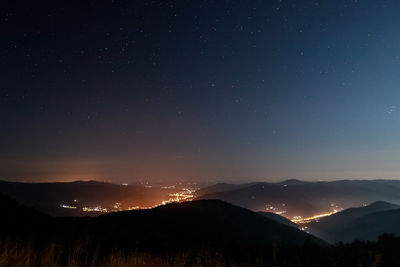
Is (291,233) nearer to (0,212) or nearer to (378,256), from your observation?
(0,212)

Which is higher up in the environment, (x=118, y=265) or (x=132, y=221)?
(x=118, y=265)

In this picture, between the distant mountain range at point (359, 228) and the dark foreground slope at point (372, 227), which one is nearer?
the dark foreground slope at point (372, 227)

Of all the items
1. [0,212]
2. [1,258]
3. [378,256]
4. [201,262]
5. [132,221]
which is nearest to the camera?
[1,258]

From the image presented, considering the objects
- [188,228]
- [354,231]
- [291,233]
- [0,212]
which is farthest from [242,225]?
[354,231]

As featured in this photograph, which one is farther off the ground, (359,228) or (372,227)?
(372,227)

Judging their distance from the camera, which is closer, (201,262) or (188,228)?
(201,262)

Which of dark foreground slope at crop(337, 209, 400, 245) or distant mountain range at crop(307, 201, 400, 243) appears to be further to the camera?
distant mountain range at crop(307, 201, 400, 243)

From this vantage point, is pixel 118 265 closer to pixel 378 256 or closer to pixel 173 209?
pixel 378 256

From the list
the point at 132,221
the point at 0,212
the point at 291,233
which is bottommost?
the point at 291,233

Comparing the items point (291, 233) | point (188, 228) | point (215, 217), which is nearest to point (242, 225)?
point (215, 217)

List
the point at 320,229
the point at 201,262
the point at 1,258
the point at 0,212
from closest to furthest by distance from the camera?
the point at 1,258 → the point at 201,262 → the point at 0,212 → the point at 320,229
